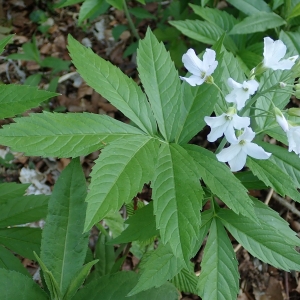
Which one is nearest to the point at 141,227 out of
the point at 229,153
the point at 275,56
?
the point at 229,153

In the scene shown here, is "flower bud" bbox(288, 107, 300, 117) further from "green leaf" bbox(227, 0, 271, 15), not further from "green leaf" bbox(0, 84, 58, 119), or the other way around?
"green leaf" bbox(227, 0, 271, 15)

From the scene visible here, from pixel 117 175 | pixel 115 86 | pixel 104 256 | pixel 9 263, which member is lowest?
pixel 104 256

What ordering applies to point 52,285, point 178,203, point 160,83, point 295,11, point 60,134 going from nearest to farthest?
point 178,203, point 60,134, point 52,285, point 160,83, point 295,11

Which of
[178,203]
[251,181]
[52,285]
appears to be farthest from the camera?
[251,181]

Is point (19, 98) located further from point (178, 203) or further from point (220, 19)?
point (220, 19)

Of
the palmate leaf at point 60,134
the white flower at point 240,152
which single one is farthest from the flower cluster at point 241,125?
the palmate leaf at point 60,134

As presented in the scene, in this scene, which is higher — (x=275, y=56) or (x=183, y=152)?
(x=275, y=56)

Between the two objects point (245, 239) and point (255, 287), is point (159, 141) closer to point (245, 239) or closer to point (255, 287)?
point (245, 239)

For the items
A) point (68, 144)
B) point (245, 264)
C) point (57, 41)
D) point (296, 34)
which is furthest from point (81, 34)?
point (68, 144)
